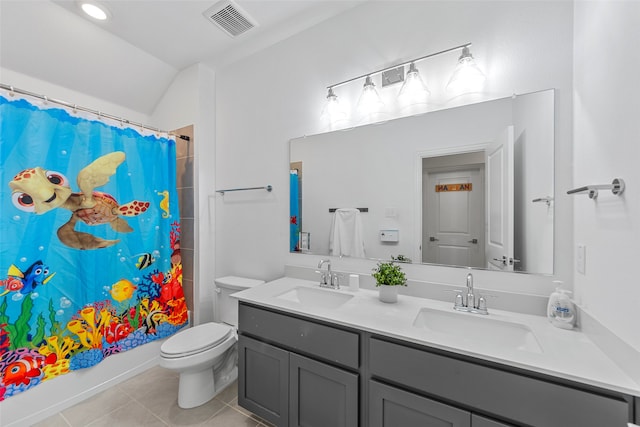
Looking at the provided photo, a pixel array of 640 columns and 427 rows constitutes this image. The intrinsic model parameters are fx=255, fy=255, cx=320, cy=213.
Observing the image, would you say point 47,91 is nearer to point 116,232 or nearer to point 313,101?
point 116,232

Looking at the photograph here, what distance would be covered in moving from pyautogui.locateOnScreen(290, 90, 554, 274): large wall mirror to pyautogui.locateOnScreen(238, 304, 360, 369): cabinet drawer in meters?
0.61

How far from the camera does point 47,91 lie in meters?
2.07

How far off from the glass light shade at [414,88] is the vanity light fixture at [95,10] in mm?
2147

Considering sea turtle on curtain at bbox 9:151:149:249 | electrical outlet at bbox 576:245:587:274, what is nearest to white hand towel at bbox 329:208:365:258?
electrical outlet at bbox 576:245:587:274

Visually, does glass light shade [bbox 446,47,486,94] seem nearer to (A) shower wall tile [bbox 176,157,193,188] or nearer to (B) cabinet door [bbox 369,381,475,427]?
(B) cabinet door [bbox 369,381,475,427]

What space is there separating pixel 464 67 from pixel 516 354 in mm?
1352

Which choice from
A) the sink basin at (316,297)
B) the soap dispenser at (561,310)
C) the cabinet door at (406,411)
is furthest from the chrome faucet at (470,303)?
the sink basin at (316,297)

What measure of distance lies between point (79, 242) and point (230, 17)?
1.91m

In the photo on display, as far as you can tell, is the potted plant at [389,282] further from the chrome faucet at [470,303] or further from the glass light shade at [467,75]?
the glass light shade at [467,75]

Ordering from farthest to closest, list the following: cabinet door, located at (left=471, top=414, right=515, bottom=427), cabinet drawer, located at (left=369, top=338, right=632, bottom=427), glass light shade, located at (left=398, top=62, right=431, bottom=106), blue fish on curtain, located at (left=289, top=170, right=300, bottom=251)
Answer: blue fish on curtain, located at (left=289, top=170, right=300, bottom=251) → glass light shade, located at (left=398, top=62, right=431, bottom=106) → cabinet door, located at (left=471, top=414, right=515, bottom=427) → cabinet drawer, located at (left=369, top=338, right=632, bottom=427)

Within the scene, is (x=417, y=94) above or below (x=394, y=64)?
below

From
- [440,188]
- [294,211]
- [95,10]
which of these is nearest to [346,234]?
[294,211]

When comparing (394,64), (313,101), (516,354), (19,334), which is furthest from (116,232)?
(516,354)

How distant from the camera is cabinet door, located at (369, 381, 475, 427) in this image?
934 millimetres
